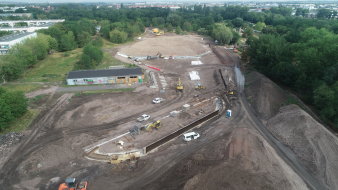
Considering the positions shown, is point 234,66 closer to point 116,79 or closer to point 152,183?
point 116,79

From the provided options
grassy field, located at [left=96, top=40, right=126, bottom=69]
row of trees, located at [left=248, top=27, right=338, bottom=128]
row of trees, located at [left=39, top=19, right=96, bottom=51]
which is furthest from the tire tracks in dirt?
row of trees, located at [left=39, top=19, right=96, bottom=51]

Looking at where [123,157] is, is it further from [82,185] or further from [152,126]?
[152,126]

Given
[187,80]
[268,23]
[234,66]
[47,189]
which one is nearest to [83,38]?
[187,80]

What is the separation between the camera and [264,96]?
117 feet

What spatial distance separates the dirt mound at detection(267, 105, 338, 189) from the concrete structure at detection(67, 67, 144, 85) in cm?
2884

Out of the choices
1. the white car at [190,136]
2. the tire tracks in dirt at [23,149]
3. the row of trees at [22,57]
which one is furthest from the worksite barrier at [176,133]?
the row of trees at [22,57]

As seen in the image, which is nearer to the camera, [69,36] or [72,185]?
[72,185]

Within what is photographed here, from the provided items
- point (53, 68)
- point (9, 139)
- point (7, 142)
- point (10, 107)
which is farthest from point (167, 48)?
point (7, 142)

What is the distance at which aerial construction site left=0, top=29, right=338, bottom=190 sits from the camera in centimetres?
2098

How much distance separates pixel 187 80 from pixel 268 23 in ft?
354

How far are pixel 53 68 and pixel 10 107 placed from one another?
95.7ft

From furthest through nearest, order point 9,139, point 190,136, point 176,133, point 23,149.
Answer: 1. point 176,133
2. point 190,136
3. point 9,139
4. point 23,149

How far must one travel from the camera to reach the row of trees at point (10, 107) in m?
28.1

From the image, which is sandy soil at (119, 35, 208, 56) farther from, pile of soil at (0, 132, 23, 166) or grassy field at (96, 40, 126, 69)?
pile of soil at (0, 132, 23, 166)
